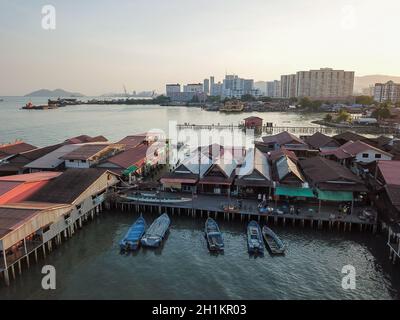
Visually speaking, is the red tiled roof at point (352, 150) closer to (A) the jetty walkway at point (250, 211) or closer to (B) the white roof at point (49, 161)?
(A) the jetty walkway at point (250, 211)

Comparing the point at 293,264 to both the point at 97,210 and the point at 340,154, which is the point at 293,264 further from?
the point at 340,154

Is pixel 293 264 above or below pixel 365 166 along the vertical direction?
below

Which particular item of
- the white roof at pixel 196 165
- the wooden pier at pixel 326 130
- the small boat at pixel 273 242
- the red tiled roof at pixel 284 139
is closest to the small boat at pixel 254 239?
the small boat at pixel 273 242

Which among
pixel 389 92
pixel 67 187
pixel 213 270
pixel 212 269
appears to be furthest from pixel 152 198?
pixel 389 92

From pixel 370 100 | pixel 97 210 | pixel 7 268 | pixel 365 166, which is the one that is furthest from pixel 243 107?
pixel 7 268

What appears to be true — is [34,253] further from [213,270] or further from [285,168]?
[285,168]

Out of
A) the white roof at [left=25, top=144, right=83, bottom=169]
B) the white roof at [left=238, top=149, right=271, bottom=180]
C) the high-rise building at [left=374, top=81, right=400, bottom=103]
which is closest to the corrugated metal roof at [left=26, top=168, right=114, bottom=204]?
the white roof at [left=25, top=144, right=83, bottom=169]
